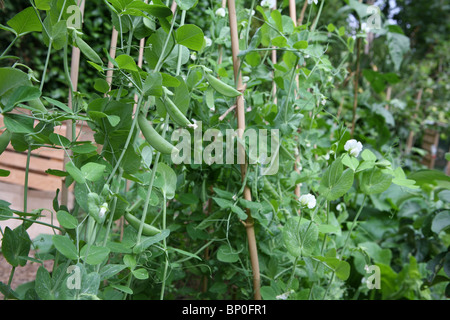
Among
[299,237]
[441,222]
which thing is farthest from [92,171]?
[441,222]

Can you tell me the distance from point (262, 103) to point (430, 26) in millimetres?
6349

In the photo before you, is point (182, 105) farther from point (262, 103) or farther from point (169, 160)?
point (262, 103)

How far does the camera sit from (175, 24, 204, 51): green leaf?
1.59 ft

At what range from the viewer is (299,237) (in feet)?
2.10

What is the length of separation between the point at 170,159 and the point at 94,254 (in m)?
0.31

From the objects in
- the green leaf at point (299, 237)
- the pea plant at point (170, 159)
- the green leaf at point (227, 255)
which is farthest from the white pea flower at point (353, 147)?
the green leaf at point (227, 255)

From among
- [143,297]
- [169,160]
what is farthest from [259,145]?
[143,297]

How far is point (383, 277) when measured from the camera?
1.33 metres

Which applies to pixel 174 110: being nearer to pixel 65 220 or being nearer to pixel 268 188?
pixel 65 220

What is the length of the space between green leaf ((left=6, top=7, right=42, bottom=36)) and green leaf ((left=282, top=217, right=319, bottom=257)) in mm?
464

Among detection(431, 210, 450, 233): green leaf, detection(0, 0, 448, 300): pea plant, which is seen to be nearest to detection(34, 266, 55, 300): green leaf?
detection(0, 0, 448, 300): pea plant

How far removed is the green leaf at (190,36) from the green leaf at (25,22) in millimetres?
186

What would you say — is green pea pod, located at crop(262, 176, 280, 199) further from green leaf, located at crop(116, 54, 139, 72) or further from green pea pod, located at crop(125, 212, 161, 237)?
green leaf, located at crop(116, 54, 139, 72)
